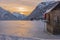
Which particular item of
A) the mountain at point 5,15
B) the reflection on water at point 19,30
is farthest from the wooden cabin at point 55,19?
the mountain at point 5,15

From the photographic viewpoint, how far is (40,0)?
10922 mm

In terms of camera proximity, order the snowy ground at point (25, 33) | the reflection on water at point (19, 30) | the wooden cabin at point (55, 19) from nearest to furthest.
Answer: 1. the snowy ground at point (25, 33)
2. the reflection on water at point (19, 30)
3. the wooden cabin at point (55, 19)

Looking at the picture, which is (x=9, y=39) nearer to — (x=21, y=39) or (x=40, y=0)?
(x=21, y=39)

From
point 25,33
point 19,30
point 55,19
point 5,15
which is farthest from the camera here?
point 5,15

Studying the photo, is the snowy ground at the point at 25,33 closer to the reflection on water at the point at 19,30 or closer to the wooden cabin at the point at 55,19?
the reflection on water at the point at 19,30

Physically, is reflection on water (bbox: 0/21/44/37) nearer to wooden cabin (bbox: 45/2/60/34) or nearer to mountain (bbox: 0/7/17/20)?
wooden cabin (bbox: 45/2/60/34)

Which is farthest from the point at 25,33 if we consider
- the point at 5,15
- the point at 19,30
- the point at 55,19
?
the point at 5,15

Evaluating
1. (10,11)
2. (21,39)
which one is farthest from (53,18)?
(10,11)

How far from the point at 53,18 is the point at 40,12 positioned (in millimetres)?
6751

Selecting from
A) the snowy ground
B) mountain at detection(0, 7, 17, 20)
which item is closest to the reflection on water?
the snowy ground

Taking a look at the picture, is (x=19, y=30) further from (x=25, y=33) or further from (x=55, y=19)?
(x=55, y=19)

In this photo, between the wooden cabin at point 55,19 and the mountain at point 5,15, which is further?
the mountain at point 5,15

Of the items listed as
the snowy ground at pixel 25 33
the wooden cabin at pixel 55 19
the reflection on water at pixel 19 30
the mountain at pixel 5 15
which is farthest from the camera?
the mountain at pixel 5 15

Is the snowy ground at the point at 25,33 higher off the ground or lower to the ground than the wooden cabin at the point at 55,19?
lower
